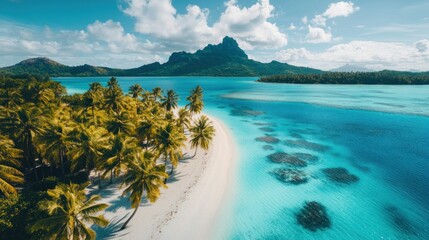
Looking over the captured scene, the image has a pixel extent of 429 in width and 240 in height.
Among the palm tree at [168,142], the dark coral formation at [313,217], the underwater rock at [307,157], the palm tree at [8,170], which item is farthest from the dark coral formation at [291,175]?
the palm tree at [8,170]

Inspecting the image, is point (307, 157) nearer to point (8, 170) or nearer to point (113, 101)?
point (113, 101)

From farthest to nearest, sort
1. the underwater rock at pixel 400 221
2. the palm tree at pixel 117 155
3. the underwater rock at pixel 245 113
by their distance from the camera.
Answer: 1. the underwater rock at pixel 245 113
2. the palm tree at pixel 117 155
3. the underwater rock at pixel 400 221

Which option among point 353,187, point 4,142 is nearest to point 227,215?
point 353,187

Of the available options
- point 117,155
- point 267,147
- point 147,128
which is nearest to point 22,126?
point 117,155

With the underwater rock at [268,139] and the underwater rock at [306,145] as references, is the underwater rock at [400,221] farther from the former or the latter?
the underwater rock at [268,139]

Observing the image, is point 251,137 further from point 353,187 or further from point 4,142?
point 4,142

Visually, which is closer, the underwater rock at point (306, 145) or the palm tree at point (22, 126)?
the palm tree at point (22, 126)
